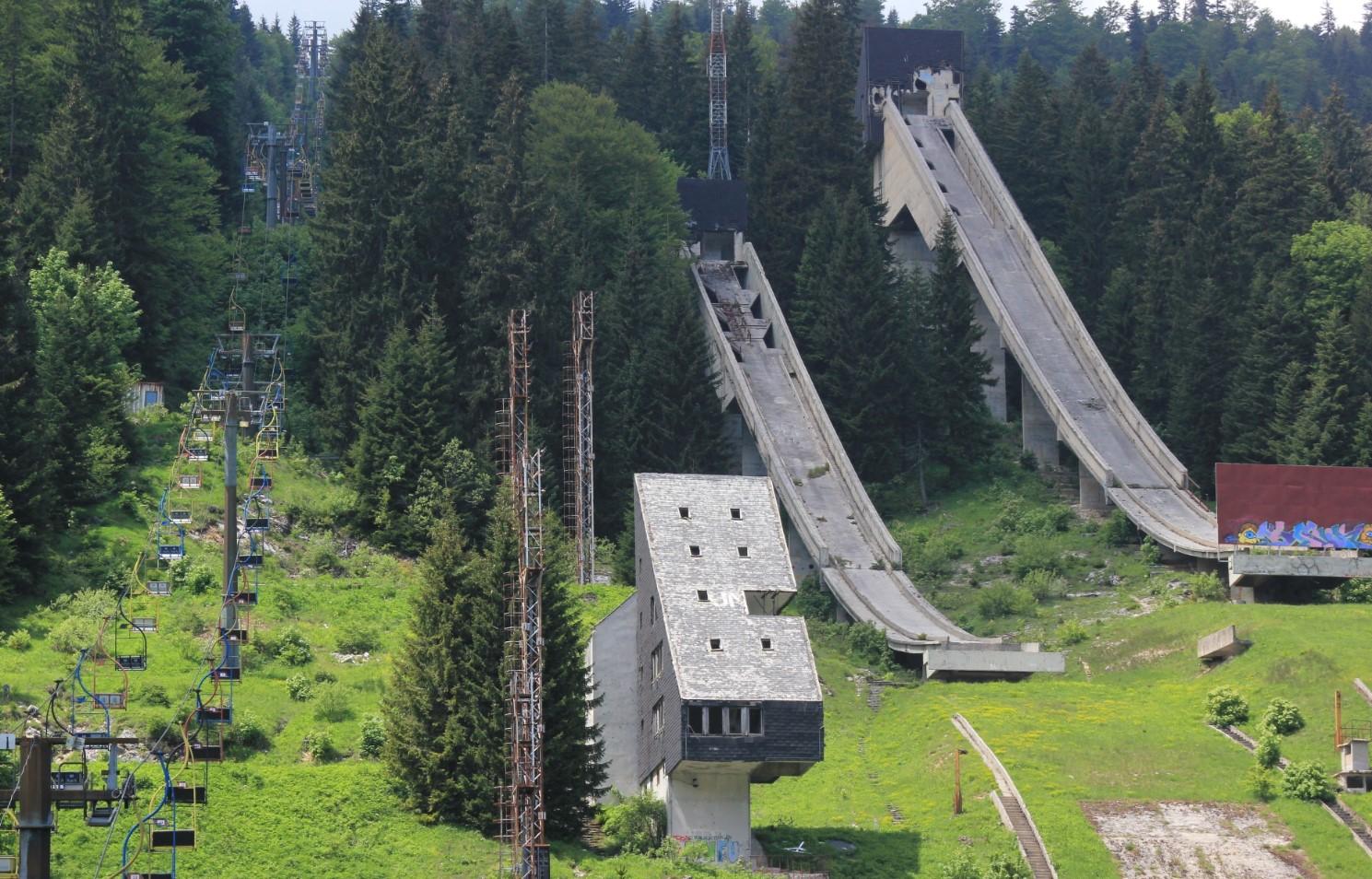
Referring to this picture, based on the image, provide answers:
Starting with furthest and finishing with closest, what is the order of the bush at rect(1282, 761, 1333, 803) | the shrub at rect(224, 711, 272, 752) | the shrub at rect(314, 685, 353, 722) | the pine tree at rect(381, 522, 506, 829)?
the shrub at rect(314, 685, 353, 722), the bush at rect(1282, 761, 1333, 803), the shrub at rect(224, 711, 272, 752), the pine tree at rect(381, 522, 506, 829)

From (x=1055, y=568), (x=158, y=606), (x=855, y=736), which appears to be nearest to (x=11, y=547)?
(x=158, y=606)

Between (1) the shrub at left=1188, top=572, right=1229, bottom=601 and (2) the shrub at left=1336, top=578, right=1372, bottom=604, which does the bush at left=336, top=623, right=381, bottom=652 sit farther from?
(2) the shrub at left=1336, top=578, right=1372, bottom=604

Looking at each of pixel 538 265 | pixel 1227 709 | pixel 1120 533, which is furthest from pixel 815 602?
pixel 1227 709

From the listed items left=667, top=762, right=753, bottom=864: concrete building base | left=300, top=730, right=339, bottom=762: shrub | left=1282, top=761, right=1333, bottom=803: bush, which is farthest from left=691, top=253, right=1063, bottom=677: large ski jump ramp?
left=300, top=730, right=339, bottom=762: shrub

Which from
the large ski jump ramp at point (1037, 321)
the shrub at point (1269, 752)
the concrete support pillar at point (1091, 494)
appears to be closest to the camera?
the shrub at point (1269, 752)

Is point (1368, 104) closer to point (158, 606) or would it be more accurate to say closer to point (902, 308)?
point (902, 308)

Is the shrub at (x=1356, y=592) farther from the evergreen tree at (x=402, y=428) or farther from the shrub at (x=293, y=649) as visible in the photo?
the shrub at (x=293, y=649)

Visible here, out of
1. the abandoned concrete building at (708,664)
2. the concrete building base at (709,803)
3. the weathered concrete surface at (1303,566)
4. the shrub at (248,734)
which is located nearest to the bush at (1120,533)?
the weathered concrete surface at (1303,566)
